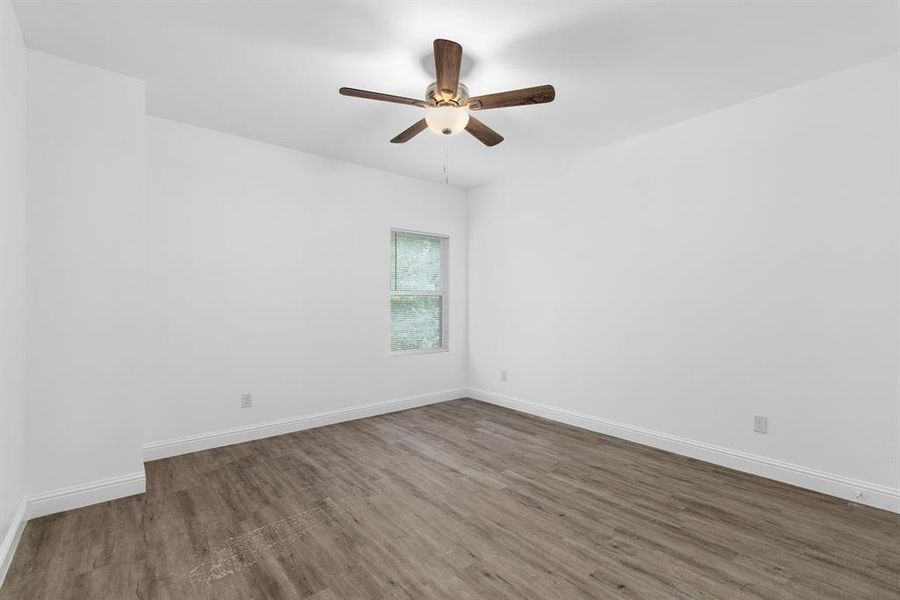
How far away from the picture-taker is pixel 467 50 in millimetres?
2307

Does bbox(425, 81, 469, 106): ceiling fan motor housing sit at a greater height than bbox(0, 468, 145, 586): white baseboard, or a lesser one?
greater

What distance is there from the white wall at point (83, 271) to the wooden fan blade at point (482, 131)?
7.01 feet

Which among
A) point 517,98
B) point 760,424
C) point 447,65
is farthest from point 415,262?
point 760,424

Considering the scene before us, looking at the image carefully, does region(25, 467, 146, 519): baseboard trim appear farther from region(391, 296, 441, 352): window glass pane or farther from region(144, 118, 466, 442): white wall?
region(391, 296, 441, 352): window glass pane

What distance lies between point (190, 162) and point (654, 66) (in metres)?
3.44

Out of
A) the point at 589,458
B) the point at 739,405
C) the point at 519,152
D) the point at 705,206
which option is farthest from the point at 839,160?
the point at 589,458

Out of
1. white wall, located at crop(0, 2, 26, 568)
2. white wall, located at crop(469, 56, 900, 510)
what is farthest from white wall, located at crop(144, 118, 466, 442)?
white wall, located at crop(469, 56, 900, 510)

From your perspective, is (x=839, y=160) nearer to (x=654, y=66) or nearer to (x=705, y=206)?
(x=705, y=206)

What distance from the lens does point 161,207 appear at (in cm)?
319

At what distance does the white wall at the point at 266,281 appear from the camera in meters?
3.24

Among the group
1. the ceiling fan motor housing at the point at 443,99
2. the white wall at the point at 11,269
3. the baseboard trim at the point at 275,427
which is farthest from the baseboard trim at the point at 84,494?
the ceiling fan motor housing at the point at 443,99

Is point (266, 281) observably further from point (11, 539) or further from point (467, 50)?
point (467, 50)

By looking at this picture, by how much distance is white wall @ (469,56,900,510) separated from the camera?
2.45m

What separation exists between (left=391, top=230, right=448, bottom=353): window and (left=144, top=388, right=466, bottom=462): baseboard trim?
59 centimetres
